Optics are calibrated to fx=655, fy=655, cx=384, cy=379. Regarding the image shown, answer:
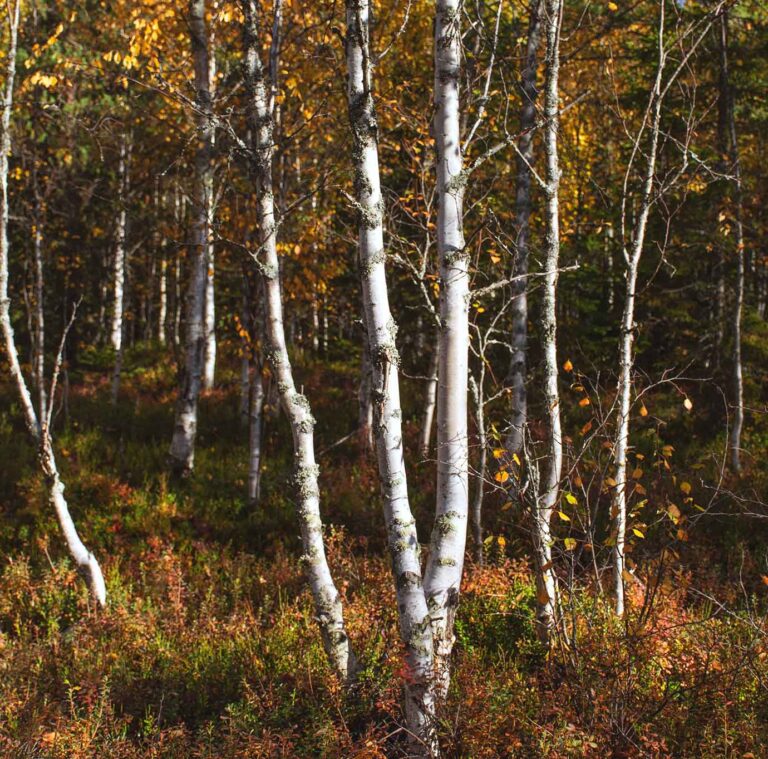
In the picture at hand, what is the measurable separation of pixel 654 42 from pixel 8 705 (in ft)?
39.6

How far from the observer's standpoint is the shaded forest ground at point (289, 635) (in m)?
4.14

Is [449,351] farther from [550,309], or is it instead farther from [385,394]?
[550,309]

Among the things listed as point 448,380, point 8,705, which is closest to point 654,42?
point 448,380

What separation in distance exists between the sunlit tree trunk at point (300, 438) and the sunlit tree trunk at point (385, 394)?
87cm

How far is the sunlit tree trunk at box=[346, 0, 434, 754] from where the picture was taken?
4.03 meters

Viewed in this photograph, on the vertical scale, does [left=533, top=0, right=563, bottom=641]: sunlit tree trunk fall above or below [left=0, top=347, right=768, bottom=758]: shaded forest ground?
above

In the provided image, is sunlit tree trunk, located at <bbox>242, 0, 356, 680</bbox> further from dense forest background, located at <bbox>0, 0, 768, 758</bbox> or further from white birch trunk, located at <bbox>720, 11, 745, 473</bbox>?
white birch trunk, located at <bbox>720, 11, 745, 473</bbox>

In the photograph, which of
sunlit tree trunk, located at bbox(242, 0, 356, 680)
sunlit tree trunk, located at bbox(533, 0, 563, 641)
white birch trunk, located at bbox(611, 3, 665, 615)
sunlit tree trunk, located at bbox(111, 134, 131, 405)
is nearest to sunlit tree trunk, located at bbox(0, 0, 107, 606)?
sunlit tree trunk, located at bbox(242, 0, 356, 680)

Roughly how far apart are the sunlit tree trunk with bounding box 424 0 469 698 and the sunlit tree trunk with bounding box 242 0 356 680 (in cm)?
93

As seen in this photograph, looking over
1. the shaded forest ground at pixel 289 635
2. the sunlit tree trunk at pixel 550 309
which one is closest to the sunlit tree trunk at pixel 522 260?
the shaded forest ground at pixel 289 635

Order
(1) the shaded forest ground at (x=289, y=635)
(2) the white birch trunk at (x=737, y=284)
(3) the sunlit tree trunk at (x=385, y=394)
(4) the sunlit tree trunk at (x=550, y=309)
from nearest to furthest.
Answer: (3) the sunlit tree trunk at (x=385, y=394) → (1) the shaded forest ground at (x=289, y=635) → (4) the sunlit tree trunk at (x=550, y=309) → (2) the white birch trunk at (x=737, y=284)

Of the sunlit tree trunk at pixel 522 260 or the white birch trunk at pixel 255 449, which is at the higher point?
the sunlit tree trunk at pixel 522 260

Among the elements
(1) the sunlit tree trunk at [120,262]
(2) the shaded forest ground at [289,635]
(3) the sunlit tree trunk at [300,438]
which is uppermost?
(1) the sunlit tree trunk at [120,262]

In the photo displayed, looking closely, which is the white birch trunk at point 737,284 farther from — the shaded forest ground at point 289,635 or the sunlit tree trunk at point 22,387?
the sunlit tree trunk at point 22,387
